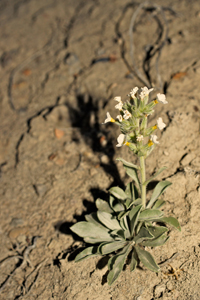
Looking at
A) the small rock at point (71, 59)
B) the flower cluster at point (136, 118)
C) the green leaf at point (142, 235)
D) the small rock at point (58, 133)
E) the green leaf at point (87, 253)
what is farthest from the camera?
the small rock at point (71, 59)

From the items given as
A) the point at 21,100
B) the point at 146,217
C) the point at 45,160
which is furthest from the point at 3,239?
the point at 21,100

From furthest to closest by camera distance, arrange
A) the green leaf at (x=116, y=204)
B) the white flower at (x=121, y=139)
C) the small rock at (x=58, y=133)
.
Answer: the small rock at (x=58, y=133) < the green leaf at (x=116, y=204) < the white flower at (x=121, y=139)

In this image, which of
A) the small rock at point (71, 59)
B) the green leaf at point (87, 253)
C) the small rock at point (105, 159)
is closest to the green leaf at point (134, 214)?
the green leaf at point (87, 253)

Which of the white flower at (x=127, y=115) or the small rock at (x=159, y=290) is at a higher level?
the white flower at (x=127, y=115)

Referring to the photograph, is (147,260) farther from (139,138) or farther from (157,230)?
(139,138)

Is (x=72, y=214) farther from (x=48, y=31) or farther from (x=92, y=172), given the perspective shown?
(x=48, y=31)

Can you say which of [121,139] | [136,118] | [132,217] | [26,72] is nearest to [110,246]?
[132,217]

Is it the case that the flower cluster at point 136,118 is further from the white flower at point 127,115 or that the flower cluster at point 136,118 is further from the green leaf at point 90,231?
the green leaf at point 90,231

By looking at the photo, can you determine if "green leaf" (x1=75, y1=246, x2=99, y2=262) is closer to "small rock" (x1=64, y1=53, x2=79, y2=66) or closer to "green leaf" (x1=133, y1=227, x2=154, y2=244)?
"green leaf" (x1=133, y1=227, x2=154, y2=244)
